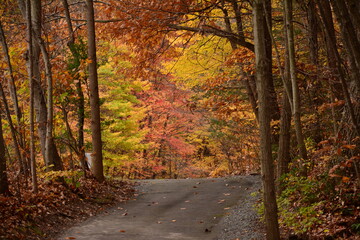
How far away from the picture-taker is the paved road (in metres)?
7.73

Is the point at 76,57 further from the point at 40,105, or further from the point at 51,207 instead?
the point at 51,207

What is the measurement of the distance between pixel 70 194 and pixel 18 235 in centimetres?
341

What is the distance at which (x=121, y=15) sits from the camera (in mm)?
10328

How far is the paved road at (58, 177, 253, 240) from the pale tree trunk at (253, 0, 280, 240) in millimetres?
2153

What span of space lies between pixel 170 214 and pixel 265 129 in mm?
5178

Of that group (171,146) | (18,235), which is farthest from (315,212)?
(171,146)

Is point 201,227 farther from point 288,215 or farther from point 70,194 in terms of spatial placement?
point 70,194

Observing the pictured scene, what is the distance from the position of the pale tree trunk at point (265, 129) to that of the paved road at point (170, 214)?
84.7 inches

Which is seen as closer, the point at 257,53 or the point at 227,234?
the point at 257,53

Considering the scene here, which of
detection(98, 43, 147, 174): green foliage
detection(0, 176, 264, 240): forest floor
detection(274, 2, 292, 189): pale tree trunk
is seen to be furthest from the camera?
detection(98, 43, 147, 174): green foliage

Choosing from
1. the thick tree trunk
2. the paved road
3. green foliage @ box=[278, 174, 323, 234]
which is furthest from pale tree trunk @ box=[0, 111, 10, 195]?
green foliage @ box=[278, 174, 323, 234]

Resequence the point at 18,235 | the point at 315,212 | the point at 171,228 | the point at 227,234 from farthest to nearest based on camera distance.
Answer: the point at 171,228
the point at 227,234
the point at 18,235
the point at 315,212

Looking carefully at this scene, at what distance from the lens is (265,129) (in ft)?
17.9

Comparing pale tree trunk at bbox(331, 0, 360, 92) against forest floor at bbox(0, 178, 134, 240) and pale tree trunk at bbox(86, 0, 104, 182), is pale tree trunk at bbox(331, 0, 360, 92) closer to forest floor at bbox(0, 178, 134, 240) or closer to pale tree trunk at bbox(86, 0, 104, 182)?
forest floor at bbox(0, 178, 134, 240)
